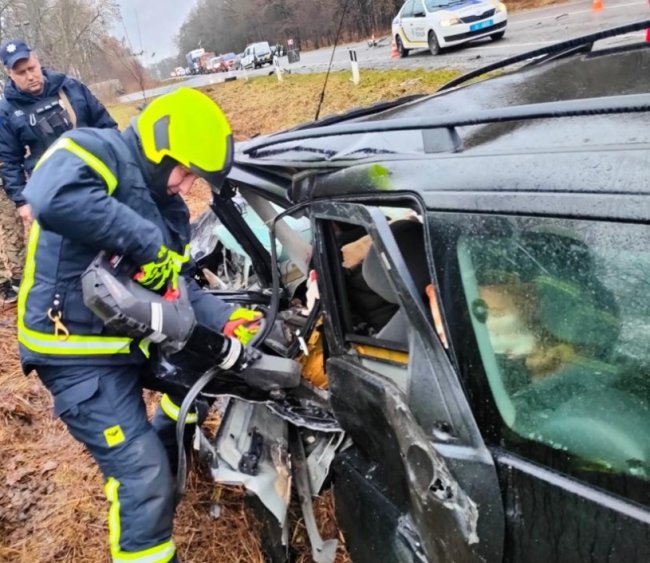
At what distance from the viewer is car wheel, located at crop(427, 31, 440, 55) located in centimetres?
1346

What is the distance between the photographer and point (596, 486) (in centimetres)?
118

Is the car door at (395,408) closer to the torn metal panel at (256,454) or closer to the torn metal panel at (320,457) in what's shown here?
the torn metal panel at (320,457)

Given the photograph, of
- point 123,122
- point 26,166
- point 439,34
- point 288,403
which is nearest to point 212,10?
point 123,122

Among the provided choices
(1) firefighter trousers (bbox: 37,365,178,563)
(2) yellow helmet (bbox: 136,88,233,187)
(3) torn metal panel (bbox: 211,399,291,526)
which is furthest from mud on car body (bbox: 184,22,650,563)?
(1) firefighter trousers (bbox: 37,365,178,563)

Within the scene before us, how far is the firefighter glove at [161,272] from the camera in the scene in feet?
6.81

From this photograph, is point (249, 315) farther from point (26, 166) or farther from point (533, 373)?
point (26, 166)

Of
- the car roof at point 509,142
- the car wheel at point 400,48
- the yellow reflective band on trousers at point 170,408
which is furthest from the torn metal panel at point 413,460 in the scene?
the car wheel at point 400,48

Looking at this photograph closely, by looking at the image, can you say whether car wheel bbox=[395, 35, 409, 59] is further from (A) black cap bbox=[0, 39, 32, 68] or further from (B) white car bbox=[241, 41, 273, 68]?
(B) white car bbox=[241, 41, 273, 68]

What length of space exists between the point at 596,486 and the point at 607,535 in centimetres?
8

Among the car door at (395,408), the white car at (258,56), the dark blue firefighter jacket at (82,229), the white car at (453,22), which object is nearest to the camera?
the car door at (395,408)

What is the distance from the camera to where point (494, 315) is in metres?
1.33

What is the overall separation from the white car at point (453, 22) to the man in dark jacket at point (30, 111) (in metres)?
9.81

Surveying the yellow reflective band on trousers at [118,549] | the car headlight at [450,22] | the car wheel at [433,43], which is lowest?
the yellow reflective band on trousers at [118,549]

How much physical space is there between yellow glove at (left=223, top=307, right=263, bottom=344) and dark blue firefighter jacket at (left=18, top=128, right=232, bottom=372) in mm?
341
